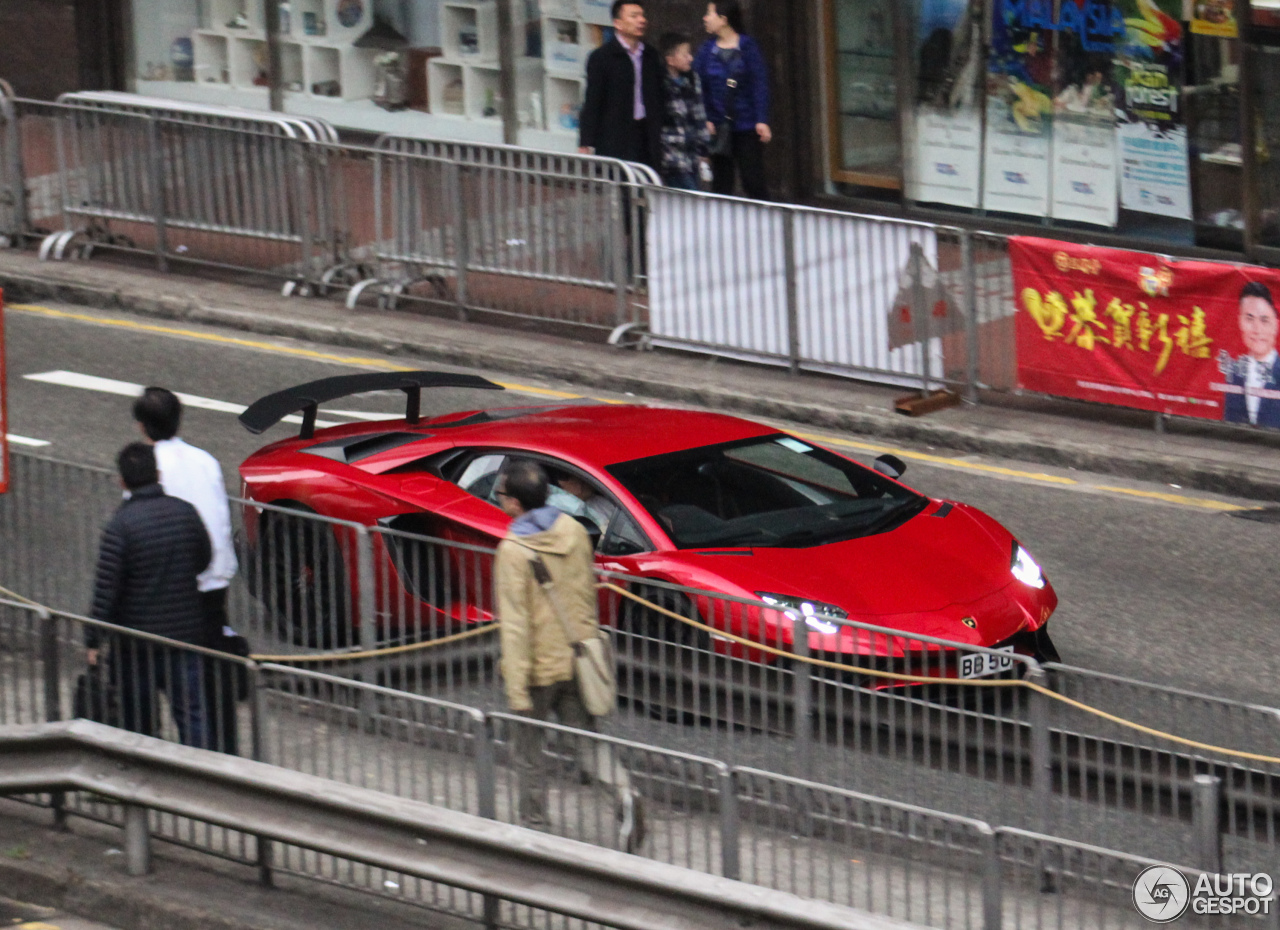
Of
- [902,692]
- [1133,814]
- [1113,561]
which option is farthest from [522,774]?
[1113,561]

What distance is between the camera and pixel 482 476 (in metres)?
10.4

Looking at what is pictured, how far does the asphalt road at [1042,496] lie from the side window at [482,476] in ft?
9.89

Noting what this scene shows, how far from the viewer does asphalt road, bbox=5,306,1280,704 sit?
10828mm

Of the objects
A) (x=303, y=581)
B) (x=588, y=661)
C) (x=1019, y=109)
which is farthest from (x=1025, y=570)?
(x=1019, y=109)

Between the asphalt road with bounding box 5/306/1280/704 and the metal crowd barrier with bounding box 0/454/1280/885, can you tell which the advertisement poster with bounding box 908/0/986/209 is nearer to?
the asphalt road with bounding box 5/306/1280/704

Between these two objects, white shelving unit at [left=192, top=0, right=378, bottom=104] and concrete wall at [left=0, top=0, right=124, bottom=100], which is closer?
white shelving unit at [left=192, top=0, right=378, bottom=104]

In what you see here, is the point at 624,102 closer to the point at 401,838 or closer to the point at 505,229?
the point at 505,229

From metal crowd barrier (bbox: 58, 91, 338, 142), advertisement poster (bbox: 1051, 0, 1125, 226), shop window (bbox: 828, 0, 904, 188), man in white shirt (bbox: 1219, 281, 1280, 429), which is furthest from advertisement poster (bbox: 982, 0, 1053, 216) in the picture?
man in white shirt (bbox: 1219, 281, 1280, 429)

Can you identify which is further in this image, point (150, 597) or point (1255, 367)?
point (1255, 367)

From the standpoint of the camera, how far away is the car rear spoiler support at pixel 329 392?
10.5 m

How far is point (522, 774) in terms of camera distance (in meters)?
7.30

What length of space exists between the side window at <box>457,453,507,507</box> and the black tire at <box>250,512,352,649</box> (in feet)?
4.11

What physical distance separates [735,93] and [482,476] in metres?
7.97

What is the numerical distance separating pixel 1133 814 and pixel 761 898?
1331 mm
